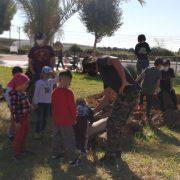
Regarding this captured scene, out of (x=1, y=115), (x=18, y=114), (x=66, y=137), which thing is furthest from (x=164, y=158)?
(x=1, y=115)

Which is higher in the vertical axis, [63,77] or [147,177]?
[63,77]

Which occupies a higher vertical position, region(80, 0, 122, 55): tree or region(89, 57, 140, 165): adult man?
region(80, 0, 122, 55): tree

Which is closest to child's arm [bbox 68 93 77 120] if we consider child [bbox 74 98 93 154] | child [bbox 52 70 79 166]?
child [bbox 52 70 79 166]

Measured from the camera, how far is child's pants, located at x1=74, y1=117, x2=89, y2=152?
7.09 m

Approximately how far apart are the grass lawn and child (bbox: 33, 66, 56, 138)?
374mm

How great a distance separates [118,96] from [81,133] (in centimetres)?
88

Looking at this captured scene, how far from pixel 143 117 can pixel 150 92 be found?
0.57m

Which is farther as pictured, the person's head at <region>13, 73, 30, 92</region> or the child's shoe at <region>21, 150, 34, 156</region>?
the child's shoe at <region>21, 150, 34, 156</region>

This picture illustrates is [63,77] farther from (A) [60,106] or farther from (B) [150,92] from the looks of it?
(B) [150,92]

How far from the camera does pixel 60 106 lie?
258 inches

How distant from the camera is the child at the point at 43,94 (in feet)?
25.6

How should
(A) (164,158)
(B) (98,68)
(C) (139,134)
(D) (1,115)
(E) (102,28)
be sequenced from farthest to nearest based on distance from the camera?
(E) (102,28) < (D) (1,115) < (C) (139,134) < (A) (164,158) < (B) (98,68)

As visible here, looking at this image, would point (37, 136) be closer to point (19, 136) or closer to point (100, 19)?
point (19, 136)

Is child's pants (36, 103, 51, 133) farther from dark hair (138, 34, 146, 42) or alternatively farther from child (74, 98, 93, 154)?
dark hair (138, 34, 146, 42)
